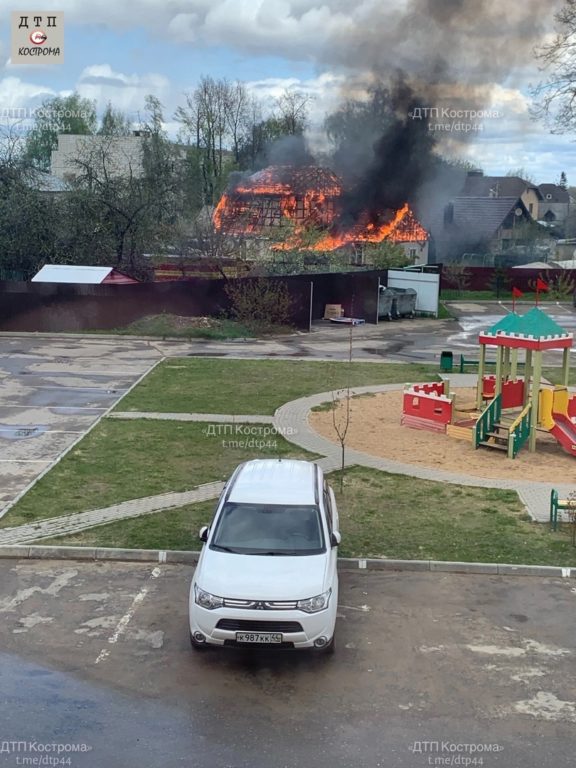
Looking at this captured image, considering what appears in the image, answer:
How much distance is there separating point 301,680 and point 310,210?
1982 inches

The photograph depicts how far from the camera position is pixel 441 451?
16.5m

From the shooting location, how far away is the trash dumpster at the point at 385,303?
39.1 metres

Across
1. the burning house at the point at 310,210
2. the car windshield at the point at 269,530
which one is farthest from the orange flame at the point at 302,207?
the car windshield at the point at 269,530

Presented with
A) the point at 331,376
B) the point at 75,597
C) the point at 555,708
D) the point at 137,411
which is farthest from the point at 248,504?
the point at 331,376

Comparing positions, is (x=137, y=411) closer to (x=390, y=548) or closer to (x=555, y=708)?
(x=390, y=548)

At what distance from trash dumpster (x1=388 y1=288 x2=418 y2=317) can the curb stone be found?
29.6 metres

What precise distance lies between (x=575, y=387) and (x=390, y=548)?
14.1 m

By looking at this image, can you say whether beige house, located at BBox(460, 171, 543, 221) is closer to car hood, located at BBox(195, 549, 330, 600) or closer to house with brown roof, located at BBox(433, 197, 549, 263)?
house with brown roof, located at BBox(433, 197, 549, 263)

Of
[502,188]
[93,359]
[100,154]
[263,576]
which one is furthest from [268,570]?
[502,188]

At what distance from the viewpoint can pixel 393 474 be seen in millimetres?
14922

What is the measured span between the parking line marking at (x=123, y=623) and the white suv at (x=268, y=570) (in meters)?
Result: 0.93

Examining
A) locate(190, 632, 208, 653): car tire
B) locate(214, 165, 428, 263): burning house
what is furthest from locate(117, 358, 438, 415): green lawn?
locate(214, 165, 428, 263): burning house

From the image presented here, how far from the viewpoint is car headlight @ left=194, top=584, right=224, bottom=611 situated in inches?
317

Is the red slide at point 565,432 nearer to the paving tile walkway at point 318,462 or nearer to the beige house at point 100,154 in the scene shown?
the paving tile walkway at point 318,462
